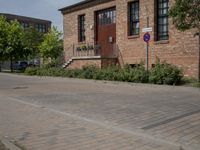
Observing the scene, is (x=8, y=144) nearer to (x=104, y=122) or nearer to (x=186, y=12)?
(x=104, y=122)

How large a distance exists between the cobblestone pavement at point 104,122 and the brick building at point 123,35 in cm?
986

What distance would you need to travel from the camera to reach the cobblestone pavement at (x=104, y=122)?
22.1 ft

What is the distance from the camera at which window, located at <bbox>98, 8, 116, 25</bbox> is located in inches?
1131

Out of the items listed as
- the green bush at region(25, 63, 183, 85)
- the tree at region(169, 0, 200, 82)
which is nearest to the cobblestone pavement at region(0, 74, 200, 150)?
the tree at region(169, 0, 200, 82)

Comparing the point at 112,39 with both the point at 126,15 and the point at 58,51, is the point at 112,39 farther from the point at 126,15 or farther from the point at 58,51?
the point at 58,51

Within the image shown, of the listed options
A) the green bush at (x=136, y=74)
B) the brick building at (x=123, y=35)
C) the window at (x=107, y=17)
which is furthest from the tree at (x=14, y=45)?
the green bush at (x=136, y=74)

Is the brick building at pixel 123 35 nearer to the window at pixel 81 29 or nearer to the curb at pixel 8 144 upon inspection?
the window at pixel 81 29

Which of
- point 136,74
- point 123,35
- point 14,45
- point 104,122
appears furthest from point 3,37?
point 104,122

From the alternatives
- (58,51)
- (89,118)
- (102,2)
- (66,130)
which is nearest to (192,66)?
(102,2)

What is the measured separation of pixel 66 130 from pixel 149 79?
Result: 11232mm

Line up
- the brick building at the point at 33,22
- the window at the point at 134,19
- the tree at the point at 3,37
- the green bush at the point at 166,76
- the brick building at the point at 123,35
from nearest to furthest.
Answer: the green bush at the point at 166,76, the brick building at the point at 123,35, the window at the point at 134,19, the tree at the point at 3,37, the brick building at the point at 33,22

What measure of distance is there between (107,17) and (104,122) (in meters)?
21.7

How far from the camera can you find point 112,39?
2878cm

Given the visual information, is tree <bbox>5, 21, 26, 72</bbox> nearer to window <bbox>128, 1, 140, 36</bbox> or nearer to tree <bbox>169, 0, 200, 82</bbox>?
window <bbox>128, 1, 140, 36</bbox>
